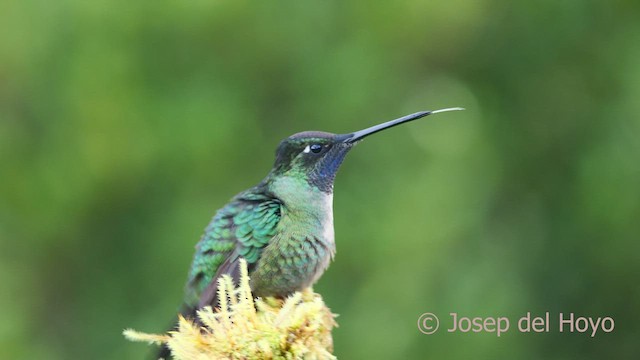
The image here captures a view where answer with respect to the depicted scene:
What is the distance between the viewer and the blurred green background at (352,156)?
218 inches

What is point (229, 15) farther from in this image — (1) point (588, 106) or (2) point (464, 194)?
(1) point (588, 106)

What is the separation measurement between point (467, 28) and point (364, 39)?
69cm

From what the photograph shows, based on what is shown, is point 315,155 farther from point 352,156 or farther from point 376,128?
point 352,156

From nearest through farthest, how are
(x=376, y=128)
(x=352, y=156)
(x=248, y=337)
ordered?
(x=248, y=337), (x=376, y=128), (x=352, y=156)

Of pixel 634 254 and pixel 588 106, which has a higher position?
pixel 588 106

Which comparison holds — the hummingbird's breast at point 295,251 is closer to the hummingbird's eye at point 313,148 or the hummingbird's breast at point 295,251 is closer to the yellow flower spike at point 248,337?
the hummingbird's eye at point 313,148

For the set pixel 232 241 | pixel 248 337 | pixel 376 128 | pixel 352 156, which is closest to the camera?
pixel 248 337

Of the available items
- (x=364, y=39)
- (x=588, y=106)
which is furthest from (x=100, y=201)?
(x=588, y=106)

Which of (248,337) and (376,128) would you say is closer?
(248,337)

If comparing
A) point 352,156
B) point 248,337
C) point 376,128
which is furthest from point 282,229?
point 352,156

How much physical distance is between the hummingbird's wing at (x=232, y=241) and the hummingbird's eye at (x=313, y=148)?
186 millimetres

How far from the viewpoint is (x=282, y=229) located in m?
2.70

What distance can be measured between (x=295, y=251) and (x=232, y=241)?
0.68ft

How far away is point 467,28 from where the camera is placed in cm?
598
